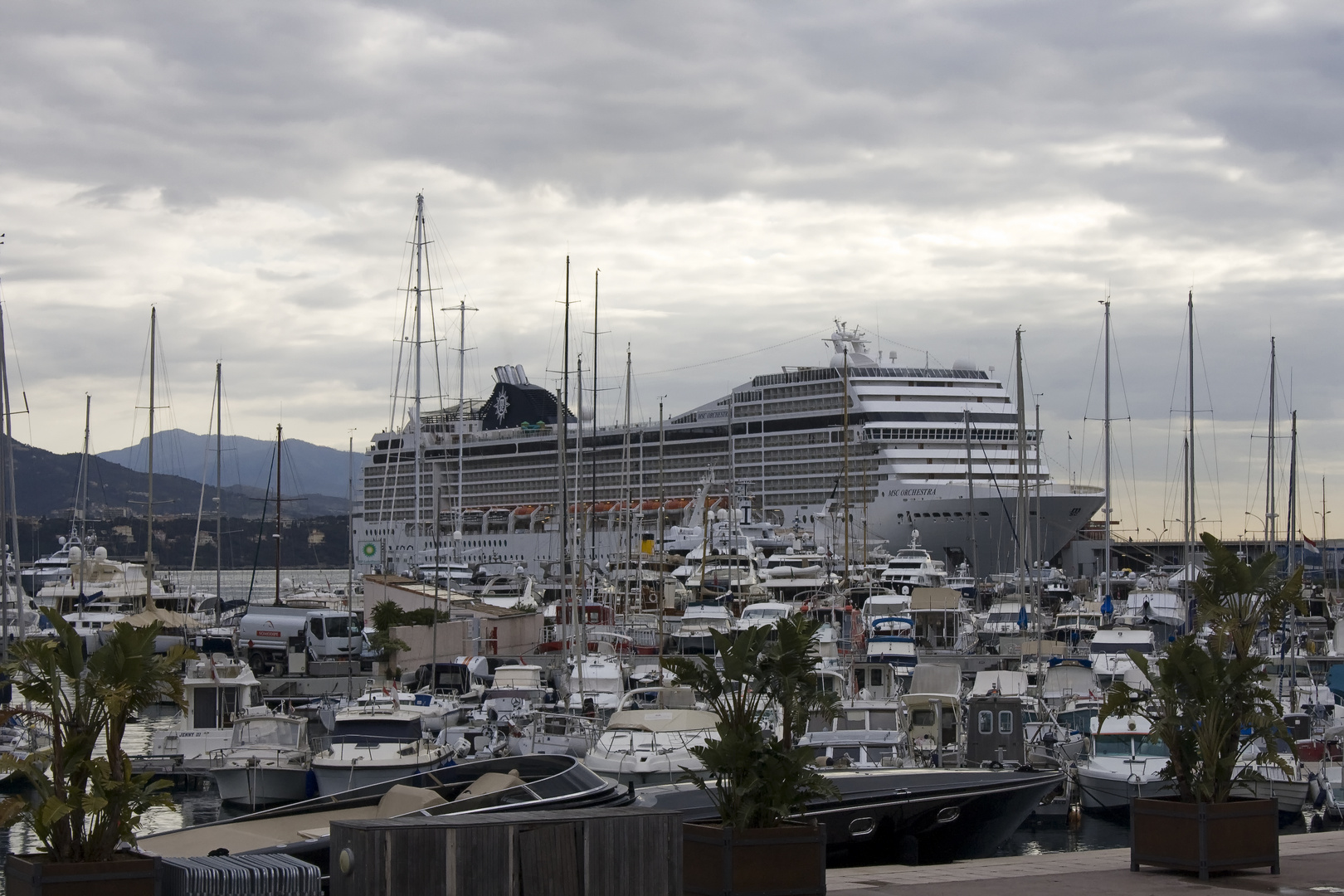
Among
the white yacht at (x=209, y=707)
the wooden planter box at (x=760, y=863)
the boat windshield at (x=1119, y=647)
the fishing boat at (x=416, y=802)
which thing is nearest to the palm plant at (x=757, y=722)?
the wooden planter box at (x=760, y=863)

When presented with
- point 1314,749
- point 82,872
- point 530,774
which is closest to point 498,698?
point 1314,749

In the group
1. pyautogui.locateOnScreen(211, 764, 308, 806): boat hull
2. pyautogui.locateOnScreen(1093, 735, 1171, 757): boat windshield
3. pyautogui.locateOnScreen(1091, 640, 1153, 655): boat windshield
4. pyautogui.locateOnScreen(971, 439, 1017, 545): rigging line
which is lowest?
pyautogui.locateOnScreen(211, 764, 308, 806): boat hull

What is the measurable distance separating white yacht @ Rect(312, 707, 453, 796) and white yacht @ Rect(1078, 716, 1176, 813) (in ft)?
32.9

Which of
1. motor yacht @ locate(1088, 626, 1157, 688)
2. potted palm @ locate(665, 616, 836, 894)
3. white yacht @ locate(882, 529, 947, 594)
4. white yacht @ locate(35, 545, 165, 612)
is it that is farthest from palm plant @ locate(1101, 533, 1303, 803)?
white yacht @ locate(35, 545, 165, 612)

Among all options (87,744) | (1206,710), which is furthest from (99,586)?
(1206,710)

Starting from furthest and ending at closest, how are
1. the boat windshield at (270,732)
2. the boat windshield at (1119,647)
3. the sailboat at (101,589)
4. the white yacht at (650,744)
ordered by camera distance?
the sailboat at (101,589) → the boat windshield at (1119,647) → the boat windshield at (270,732) → the white yacht at (650,744)

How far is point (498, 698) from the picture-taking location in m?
32.1

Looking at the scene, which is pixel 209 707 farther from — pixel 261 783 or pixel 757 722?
pixel 757 722

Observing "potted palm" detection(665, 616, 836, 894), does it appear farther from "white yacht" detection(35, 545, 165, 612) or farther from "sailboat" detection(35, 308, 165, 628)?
"white yacht" detection(35, 545, 165, 612)

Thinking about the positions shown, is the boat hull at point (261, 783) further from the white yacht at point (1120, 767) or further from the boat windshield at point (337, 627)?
the boat windshield at point (337, 627)

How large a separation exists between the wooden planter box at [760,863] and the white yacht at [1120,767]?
42.4 ft

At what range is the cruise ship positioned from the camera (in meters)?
77.4

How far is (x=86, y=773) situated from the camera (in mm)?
8297

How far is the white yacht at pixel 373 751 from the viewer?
22.7 meters
